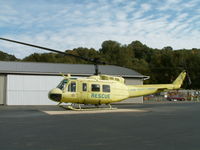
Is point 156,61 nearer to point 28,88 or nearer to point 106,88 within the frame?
point 28,88

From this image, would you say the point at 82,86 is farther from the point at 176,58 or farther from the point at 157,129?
the point at 176,58

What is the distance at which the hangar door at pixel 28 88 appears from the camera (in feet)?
105

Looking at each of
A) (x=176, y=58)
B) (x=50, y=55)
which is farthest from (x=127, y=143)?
(x=176, y=58)

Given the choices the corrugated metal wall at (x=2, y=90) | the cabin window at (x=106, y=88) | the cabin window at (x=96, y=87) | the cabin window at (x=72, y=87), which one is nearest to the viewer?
the cabin window at (x=72, y=87)

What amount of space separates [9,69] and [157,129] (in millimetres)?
25726

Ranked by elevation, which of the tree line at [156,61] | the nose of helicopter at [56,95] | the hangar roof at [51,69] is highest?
the tree line at [156,61]

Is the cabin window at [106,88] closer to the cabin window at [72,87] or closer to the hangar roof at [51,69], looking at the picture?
the cabin window at [72,87]

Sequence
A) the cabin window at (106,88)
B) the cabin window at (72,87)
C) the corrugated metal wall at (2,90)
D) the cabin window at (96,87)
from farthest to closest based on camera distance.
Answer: the corrugated metal wall at (2,90) < the cabin window at (106,88) < the cabin window at (96,87) < the cabin window at (72,87)

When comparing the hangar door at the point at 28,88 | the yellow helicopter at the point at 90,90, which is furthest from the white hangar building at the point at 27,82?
the yellow helicopter at the point at 90,90

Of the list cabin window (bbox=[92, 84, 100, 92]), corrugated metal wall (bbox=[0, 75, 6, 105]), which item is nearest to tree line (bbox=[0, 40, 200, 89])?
corrugated metal wall (bbox=[0, 75, 6, 105])

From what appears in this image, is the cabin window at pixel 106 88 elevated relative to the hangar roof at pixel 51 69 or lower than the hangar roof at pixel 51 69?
lower

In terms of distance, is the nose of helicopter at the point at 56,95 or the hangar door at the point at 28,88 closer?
the nose of helicopter at the point at 56,95

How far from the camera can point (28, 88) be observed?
32594 millimetres

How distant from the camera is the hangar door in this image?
31906mm
